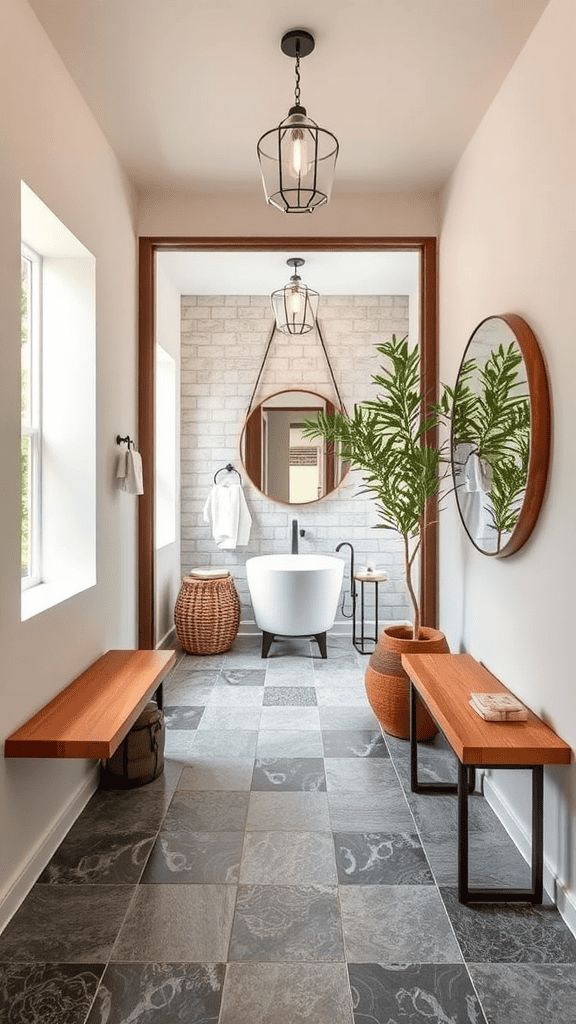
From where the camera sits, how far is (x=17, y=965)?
5.63ft

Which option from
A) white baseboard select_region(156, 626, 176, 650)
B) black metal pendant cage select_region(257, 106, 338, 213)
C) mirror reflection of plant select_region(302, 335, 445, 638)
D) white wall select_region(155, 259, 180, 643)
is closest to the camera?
black metal pendant cage select_region(257, 106, 338, 213)

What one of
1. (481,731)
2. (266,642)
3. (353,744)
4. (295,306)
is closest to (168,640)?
(266,642)

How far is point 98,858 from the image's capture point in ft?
7.22

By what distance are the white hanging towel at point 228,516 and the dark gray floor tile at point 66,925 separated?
3.38 m

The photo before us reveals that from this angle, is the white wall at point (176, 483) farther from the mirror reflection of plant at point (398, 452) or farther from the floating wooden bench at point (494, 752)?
the floating wooden bench at point (494, 752)

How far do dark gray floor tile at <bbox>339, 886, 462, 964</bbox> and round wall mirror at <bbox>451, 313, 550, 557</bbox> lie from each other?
3.63 ft

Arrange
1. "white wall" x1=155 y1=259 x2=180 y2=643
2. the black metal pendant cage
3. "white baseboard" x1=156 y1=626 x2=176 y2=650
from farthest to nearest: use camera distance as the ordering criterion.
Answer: "white baseboard" x1=156 y1=626 x2=176 y2=650
"white wall" x1=155 y1=259 x2=180 y2=643
the black metal pendant cage

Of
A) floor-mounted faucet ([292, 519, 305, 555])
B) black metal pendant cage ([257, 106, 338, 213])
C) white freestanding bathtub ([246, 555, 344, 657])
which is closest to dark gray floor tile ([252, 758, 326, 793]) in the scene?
white freestanding bathtub ([246, 555, 344, 657])

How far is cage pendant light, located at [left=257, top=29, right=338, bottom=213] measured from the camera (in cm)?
221

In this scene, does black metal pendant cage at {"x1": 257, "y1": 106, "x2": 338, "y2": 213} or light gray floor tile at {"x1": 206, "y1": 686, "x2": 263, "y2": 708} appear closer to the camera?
black metal pendant cage at {"x1": 257, "y1": 106, "x2": 338, "y2": 213}

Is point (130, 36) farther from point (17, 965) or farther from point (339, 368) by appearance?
point (339, 368)

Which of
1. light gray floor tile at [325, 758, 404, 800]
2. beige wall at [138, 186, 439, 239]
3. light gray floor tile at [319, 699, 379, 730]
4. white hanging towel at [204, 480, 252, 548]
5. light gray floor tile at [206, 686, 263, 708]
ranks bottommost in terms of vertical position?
light gray floor tile at [325, 758, 404, 800]

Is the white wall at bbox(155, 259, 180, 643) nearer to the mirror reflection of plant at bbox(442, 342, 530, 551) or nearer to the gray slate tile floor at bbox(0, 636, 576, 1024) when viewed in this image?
the gray slate tile floor at bbox(0, 636, 576, 1024)

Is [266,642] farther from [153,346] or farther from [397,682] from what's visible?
[153,346]
